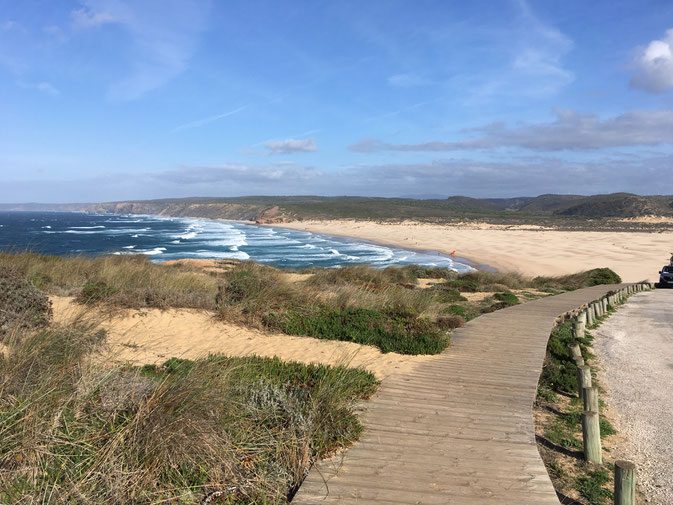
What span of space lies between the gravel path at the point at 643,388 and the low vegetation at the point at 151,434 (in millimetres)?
3466

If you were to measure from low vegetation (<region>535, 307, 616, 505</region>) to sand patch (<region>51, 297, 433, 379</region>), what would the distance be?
84.1 inches

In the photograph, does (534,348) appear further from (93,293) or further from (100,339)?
(93,293)

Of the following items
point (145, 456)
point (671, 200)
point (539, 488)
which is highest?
point (671, 200)

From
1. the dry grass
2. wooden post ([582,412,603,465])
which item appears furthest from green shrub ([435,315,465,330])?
the dry grass

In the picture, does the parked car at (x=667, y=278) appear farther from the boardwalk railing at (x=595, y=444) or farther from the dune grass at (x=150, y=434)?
the dune grass at (x=150, y=434)

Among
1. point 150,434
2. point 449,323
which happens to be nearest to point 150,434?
point 150,434

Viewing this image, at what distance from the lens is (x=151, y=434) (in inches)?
138

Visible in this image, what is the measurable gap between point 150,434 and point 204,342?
219 inches

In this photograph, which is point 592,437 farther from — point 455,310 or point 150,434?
point 455,310

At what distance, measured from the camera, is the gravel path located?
16.8 ft

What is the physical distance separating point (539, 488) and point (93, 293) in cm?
952

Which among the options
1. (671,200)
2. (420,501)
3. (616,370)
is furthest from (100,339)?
(671,200)

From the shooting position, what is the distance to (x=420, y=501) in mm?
3650

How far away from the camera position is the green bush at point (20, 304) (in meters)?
7.31
